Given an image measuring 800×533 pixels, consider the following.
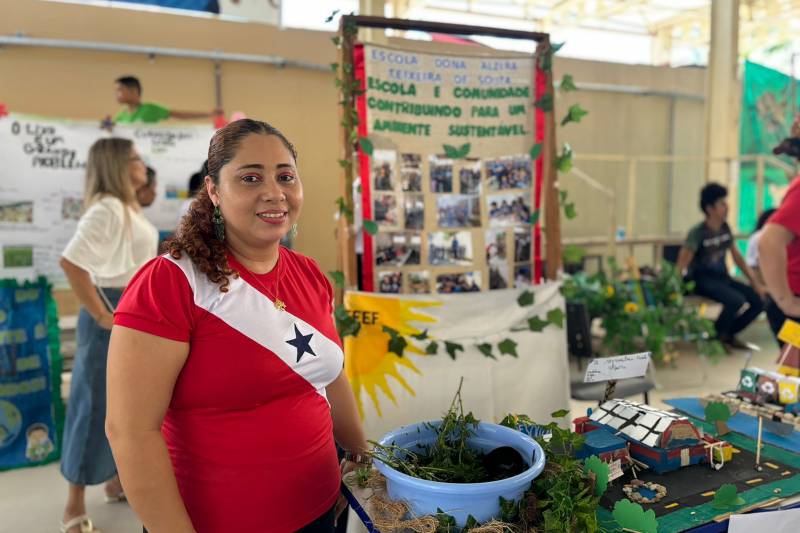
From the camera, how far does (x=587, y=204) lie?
795 cm

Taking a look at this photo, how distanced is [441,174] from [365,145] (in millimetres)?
321

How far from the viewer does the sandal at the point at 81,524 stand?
238 cm

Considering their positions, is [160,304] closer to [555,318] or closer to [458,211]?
[458,211]

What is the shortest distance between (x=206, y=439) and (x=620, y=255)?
7.51 meters

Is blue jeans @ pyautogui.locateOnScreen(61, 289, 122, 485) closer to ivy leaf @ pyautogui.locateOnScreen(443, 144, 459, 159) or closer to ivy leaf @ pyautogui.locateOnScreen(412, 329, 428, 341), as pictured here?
ivy leaf @ pyautogui.locateOnScreen(412, 329, 428, 341)

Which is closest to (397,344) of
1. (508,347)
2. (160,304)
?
(508,347)

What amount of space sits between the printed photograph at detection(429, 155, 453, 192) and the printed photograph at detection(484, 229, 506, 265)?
0.81ft

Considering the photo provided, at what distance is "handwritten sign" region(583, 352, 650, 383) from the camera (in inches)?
55.2

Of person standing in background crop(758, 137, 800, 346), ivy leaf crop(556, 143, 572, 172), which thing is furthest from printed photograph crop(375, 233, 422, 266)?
person standing in background crop(758, 137, 800, 346)

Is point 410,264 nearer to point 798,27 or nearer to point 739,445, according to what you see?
point 739,445

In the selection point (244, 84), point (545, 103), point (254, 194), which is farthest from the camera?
point (244, 84)

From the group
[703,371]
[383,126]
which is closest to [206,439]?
[383,126]

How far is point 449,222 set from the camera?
235 centimetres

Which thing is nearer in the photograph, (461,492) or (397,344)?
(461,492)
